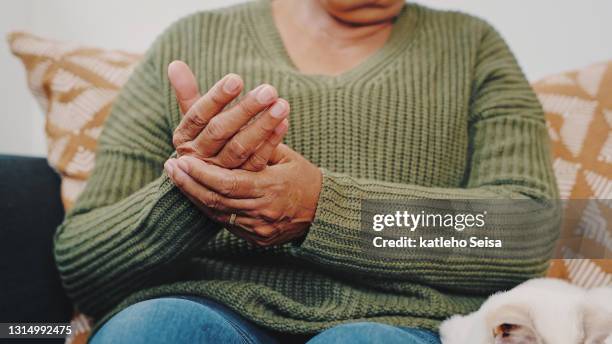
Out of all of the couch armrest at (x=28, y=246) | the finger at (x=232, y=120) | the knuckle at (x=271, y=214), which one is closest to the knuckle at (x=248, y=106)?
the finger at (x=232, y=120)

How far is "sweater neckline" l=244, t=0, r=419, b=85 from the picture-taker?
85 cm

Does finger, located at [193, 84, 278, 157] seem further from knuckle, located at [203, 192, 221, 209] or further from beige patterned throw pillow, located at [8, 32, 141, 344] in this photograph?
beige patterned throw pillow, located at [8, 32, 141, 344]

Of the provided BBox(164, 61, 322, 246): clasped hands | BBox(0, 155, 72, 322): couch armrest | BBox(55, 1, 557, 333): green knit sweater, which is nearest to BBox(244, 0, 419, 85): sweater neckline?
BBox(55, 1, 557, 333): green knit sweater

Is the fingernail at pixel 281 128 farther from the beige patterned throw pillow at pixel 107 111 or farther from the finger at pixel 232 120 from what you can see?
the beige patterned throw pillow at pixel 107 111

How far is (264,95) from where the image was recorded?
1.96 feet

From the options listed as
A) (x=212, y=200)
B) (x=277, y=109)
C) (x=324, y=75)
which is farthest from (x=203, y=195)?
(x=324, y=75)

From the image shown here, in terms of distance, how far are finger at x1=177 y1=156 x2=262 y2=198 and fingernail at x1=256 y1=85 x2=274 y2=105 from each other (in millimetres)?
84

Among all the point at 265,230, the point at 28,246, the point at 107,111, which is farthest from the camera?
the point at 107,111

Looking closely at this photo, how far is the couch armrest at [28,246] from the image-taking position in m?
0.78

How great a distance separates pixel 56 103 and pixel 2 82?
0.44 meters

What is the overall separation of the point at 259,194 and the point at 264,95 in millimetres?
111

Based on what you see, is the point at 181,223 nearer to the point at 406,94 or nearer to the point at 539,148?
the point at 406,94

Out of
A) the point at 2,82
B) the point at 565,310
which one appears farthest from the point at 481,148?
the point at 2,82

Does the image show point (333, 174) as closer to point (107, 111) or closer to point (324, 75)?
point (324, 75)
